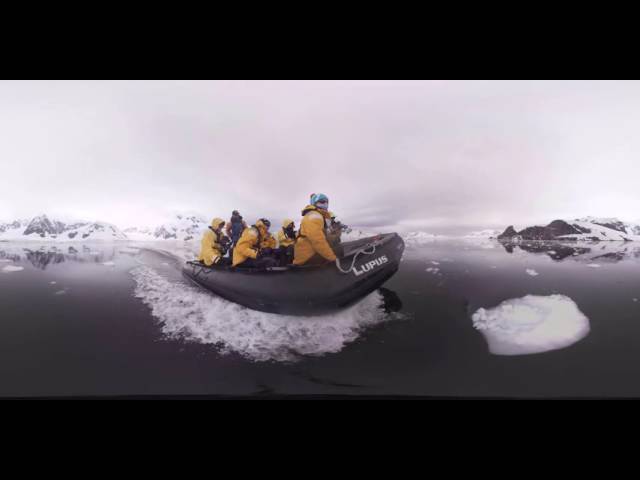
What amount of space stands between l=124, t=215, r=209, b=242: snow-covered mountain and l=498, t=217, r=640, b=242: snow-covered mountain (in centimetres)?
273

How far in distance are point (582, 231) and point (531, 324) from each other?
38.9 inches

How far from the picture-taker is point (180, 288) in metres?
2.61

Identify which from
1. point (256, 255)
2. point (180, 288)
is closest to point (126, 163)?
point (180, 288)

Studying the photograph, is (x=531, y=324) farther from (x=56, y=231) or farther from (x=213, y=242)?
(x=56, y=231)

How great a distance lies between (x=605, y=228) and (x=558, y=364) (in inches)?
51.1

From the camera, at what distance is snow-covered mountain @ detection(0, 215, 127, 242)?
2409 mm

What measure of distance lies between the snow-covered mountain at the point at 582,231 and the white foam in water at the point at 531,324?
0.54 m

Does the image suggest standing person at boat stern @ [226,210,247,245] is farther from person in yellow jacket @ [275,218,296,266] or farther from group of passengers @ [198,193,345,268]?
person in yellow jacket @ [275,218,296,266]

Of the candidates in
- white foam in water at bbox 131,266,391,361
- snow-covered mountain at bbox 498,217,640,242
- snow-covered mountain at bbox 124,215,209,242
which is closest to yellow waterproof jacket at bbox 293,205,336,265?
white foam in water at bbox 131,266,391,361

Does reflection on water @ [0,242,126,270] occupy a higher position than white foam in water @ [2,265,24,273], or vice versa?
reflection on water @ [0,242,126,270]

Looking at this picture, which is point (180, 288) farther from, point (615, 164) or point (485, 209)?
point (615, 164)

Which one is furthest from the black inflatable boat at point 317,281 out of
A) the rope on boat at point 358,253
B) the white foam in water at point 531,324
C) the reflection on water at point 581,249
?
the reflection on water at point 581,249

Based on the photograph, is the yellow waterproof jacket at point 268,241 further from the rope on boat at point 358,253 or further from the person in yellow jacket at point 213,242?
the rope on boat at point 358,253

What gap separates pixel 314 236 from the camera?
7.03ft
